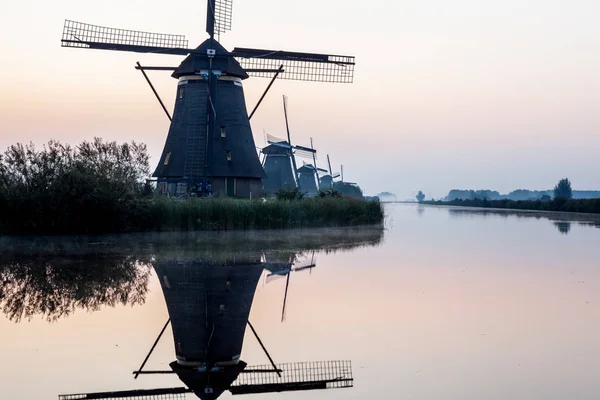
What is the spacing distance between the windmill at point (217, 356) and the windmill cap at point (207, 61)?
19.3 meters

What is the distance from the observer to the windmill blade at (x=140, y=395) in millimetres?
6773

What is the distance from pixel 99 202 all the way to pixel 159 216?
8.18ft

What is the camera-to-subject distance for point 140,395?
695cm

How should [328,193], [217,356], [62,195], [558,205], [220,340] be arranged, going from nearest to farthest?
[217,356] → [220,340] → [62,195] → [328,193] → [558,205]

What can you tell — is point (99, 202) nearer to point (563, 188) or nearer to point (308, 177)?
point (308, 177)

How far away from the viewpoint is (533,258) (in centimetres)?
1991

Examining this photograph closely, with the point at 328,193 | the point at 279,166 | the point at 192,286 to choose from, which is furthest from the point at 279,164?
the point at 192,286

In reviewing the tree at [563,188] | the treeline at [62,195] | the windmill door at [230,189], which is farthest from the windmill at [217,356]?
the tree at [563,188]

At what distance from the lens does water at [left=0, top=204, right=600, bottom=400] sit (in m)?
7.34

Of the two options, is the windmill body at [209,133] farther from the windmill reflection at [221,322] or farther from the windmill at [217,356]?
the windmill at [217,356]

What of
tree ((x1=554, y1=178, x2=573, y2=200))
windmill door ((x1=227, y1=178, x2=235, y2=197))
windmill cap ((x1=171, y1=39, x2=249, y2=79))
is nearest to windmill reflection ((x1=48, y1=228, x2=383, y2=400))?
windmill door ((x1=227, y1=178, x2=235, y2=197))

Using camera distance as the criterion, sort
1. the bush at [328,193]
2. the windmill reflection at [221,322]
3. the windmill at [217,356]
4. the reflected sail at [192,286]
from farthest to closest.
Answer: the bush at [328,193] < the reflected sail at [192,286] < the windmill reflection at [221,322] < the windmill at [217,356]

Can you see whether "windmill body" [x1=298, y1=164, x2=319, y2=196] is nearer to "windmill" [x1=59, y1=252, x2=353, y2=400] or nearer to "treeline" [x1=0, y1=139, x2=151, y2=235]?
"treeline" [x1=0, y1=139, x2=151, y2=235]

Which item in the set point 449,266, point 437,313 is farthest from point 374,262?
point 437,313
